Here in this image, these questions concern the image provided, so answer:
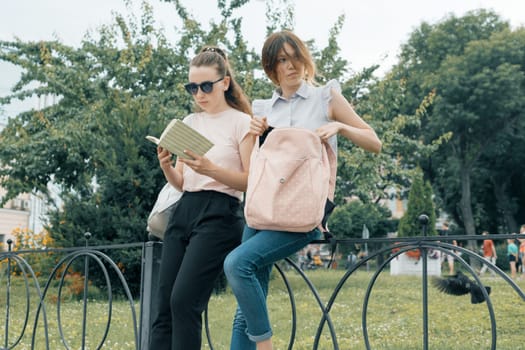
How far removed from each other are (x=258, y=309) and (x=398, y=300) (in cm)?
799

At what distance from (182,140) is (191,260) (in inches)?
20.8

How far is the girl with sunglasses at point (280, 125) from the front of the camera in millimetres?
2527

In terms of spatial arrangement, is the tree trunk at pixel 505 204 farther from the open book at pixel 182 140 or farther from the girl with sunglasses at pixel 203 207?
the open book at pixel 182 140

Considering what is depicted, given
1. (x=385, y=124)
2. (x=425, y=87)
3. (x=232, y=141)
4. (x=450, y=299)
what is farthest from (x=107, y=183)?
(x=425, y=87)

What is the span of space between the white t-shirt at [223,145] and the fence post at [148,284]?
47 centimetres

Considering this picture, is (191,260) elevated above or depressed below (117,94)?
below

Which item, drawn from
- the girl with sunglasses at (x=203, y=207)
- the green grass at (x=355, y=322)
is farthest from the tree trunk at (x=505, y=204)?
the girl with sunglasses at (x=203, y=207)

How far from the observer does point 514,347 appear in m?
5.95

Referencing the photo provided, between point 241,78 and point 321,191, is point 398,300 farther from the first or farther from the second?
point 321,191

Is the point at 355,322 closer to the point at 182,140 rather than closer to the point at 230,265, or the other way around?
the point at 230,265

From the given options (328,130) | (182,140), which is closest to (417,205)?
(328,130)

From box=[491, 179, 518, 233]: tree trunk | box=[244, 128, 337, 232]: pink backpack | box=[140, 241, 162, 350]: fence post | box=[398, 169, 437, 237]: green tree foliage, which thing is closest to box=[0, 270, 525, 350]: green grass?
box=[140, 241, 162, 350]: fence post

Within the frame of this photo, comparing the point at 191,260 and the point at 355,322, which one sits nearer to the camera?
the point at 191,260

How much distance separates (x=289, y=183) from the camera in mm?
2537
